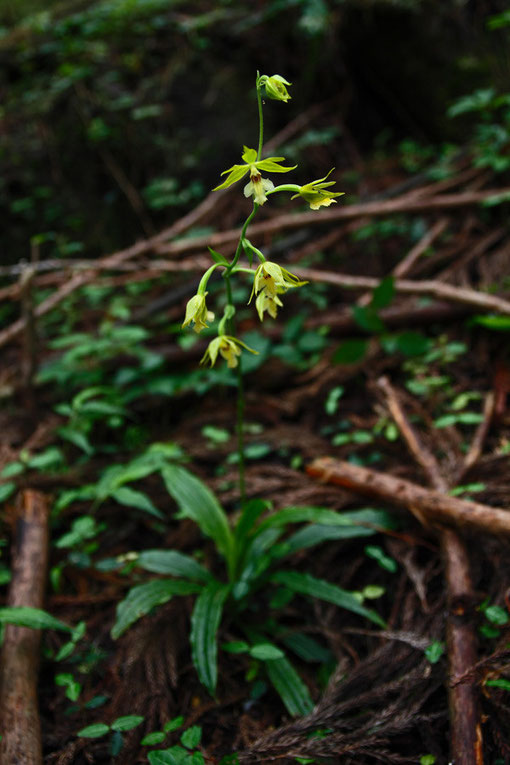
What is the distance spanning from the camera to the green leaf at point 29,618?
170cm

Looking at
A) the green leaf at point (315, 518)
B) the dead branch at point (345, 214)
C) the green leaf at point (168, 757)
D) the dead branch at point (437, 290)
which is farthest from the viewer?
the dead branch at point (345, 214)

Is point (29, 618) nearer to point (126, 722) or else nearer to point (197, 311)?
point (126, 722)

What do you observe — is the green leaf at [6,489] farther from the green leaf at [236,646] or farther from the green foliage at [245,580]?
the green leaf at [236,646]

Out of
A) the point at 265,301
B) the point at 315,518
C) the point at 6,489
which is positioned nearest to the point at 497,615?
the point at 315,518

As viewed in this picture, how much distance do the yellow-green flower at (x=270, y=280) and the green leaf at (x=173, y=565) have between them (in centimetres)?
111

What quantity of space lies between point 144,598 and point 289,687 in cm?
56

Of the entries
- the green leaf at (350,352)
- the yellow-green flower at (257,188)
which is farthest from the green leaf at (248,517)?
the green leaf at (350,352)

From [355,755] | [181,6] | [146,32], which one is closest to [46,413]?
[355,755]

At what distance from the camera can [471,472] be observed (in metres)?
2.16

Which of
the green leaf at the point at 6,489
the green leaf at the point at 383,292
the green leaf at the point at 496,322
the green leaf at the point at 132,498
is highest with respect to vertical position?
the green leaf at the point at 383,292

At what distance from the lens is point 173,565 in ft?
6.56

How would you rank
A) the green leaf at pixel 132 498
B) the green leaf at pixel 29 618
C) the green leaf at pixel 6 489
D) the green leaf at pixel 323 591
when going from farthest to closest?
the green leaf at pixel 6 489
the green leaf at pixel 132 498
the green leaf at pixel 323 591
the green leaf at pixel 29 618

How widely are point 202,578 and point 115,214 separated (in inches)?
A: 140

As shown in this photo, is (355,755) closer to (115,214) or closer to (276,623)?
(276,623)
